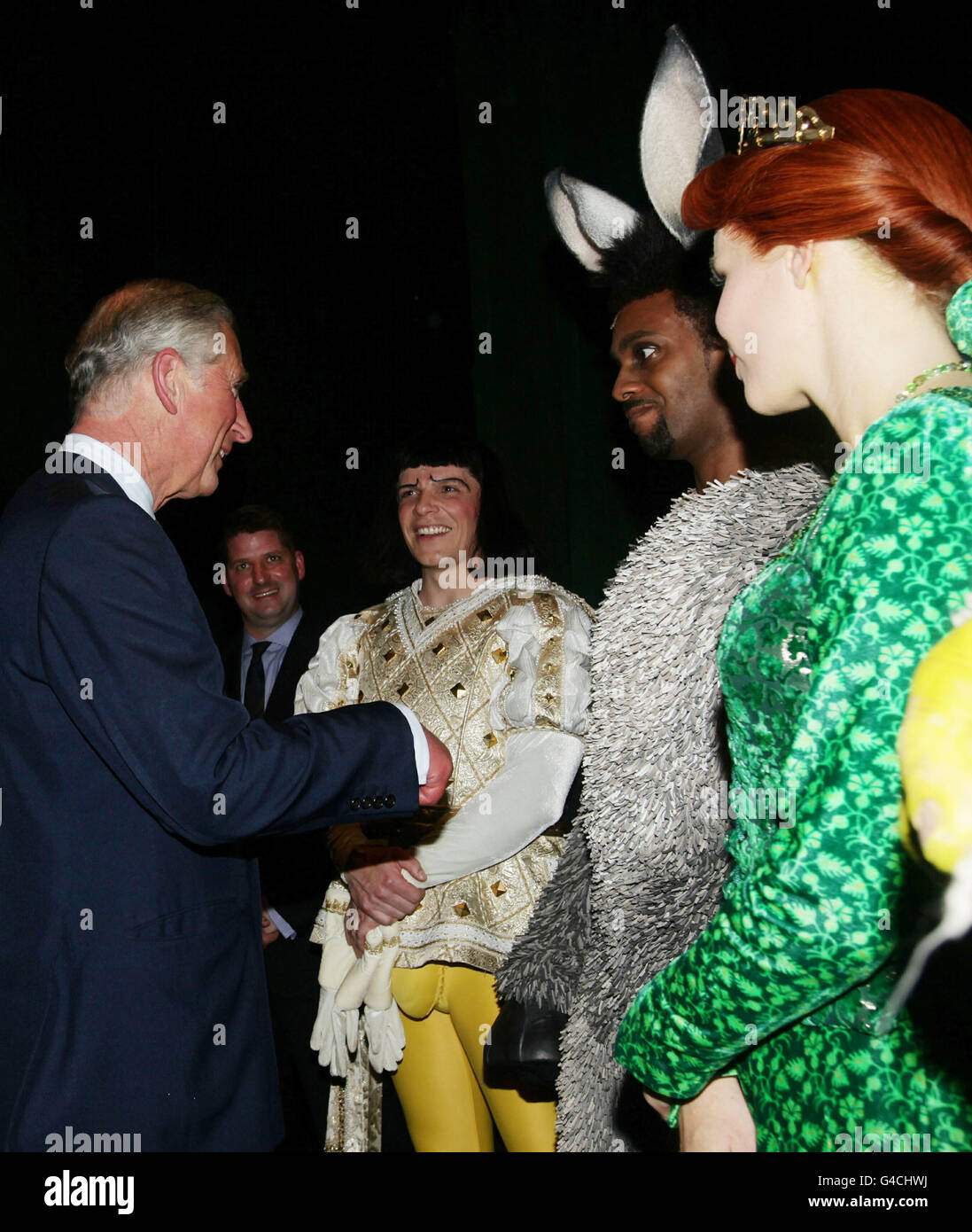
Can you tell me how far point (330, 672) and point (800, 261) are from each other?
1482mm

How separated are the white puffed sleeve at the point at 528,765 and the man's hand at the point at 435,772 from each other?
1.65ft

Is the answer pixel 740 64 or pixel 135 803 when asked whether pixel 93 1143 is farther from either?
pixel 740 64

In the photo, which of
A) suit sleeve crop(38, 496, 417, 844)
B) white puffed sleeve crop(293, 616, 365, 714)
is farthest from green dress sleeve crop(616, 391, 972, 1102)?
white puffed sleeve crop(293, 616, 365, 714)

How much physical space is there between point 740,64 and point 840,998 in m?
1.79

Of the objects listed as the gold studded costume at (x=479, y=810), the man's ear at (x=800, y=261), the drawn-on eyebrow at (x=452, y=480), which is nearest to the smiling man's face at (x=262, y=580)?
the drawn-on eyebrow at (x=452, y=480)

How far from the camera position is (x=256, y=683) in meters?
2.81

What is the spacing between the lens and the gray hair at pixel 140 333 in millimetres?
1459

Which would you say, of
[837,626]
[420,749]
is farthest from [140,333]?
[837,626]

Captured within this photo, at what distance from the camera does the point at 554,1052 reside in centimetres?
143

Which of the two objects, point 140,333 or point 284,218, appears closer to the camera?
point 140,333

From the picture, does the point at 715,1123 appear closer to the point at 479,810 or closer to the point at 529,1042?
the point at 529,1042

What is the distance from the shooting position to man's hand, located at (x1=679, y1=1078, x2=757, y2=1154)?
0.91 m

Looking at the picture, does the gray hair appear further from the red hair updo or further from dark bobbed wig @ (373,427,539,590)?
the red hair updo

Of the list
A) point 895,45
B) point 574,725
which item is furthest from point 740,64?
point 574,725
